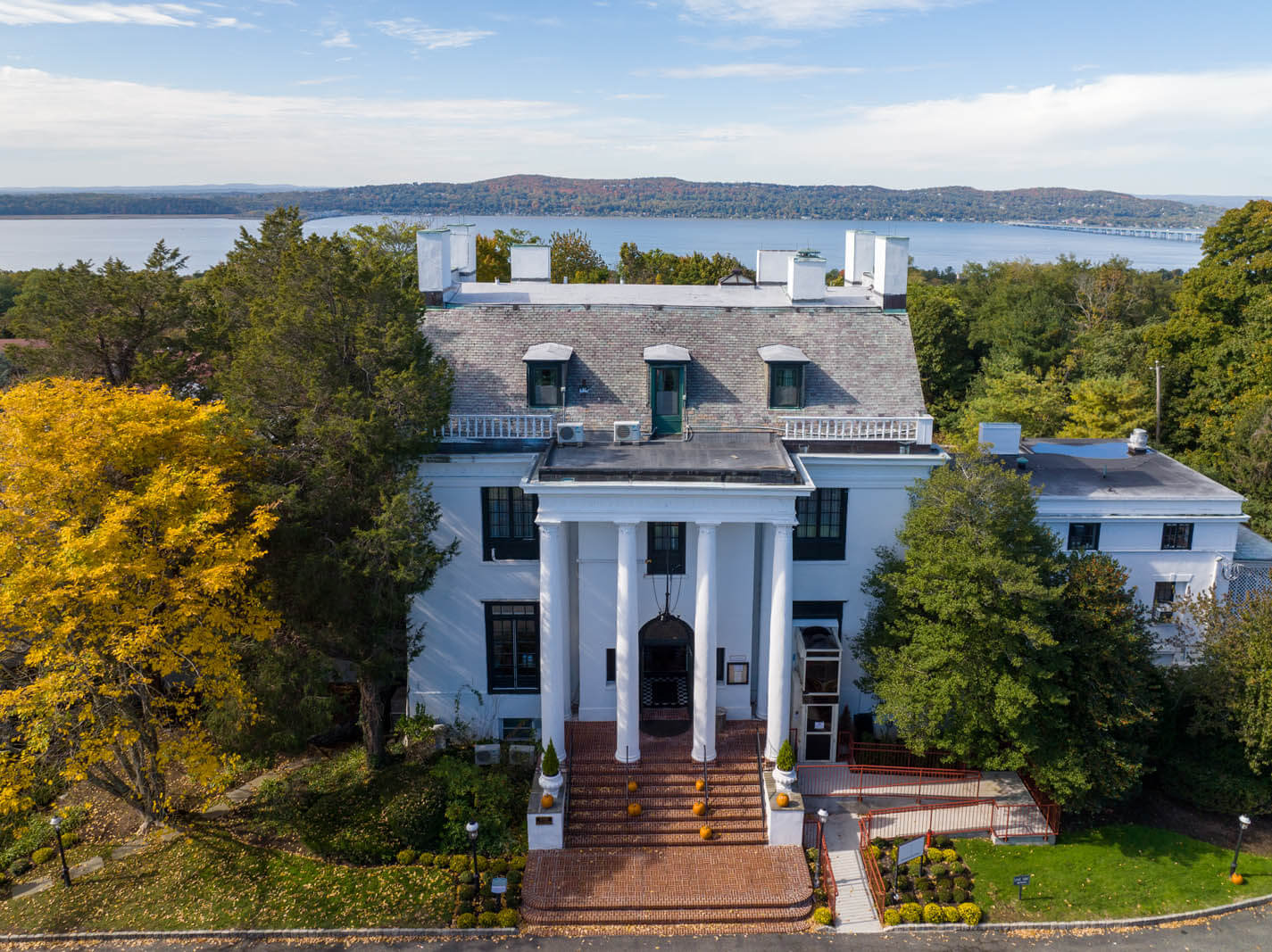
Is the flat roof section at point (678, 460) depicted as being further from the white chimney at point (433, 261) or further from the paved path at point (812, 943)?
the paved path at point (812, 943)

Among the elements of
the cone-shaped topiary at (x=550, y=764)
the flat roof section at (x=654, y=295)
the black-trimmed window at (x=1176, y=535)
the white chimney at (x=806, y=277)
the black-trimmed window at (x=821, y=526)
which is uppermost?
the white chimney at (x=806, y=277)

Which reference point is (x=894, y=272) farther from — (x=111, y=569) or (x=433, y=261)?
(x=111, y=569)

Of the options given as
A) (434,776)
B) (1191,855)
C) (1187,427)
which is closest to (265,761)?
(434,776)

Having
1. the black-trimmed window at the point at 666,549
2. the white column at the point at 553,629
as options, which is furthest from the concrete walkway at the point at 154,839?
the black-trimmed window at the point at 666,549

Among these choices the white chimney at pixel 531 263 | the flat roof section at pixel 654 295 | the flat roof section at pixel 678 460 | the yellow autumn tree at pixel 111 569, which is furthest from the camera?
the white chimney at pixel 531 263

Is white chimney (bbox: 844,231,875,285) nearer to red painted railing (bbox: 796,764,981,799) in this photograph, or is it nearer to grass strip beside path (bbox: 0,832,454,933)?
red painted railing (bbox: 796,764,981,799)

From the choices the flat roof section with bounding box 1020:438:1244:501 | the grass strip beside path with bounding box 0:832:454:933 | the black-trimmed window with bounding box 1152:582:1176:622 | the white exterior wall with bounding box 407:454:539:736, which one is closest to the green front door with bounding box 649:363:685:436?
the white exterior wall with bounding box 407:454:539:736
